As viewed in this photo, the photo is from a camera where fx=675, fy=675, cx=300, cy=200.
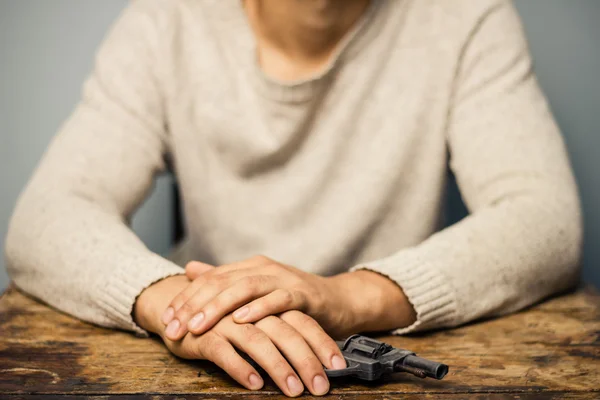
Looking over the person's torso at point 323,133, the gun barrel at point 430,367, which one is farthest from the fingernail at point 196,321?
the person's torso at point 323,133

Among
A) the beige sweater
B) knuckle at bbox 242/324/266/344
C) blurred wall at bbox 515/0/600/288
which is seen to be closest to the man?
the beige sweater

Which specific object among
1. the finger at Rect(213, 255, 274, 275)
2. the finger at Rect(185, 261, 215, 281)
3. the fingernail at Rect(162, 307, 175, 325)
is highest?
the finger at Rect(213, 255, 274, 275)

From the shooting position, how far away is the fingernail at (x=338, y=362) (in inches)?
25.4

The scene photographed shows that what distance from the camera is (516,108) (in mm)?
1028

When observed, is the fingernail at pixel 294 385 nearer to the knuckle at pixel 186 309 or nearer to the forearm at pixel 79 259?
the knuckle at pixel 186 309

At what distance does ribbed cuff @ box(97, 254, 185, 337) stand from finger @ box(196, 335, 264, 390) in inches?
5.7

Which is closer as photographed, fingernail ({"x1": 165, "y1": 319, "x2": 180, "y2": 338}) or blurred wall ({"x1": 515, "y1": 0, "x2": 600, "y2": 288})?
fingernail ({"x1": 165, "y1": 319, "x2": 180, "y2": 338})

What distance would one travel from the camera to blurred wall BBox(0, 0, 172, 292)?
1539mm

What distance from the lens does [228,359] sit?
0.66 meters

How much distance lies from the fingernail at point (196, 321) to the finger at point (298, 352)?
61 mm

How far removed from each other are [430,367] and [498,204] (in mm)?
381

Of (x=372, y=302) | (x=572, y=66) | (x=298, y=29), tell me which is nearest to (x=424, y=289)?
(x=372, y=302)

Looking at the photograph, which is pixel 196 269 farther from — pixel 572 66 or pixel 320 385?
pixel 572 66

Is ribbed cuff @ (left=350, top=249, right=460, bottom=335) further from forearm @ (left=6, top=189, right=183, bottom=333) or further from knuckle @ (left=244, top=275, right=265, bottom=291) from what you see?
forearm @ (left=6, top=189, right=183, bottom=333)
